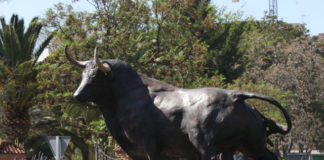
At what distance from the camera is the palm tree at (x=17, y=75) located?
20.2m

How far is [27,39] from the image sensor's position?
2164 cm

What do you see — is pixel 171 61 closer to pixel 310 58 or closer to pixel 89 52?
pixel 89 52

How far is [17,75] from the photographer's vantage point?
20.4m

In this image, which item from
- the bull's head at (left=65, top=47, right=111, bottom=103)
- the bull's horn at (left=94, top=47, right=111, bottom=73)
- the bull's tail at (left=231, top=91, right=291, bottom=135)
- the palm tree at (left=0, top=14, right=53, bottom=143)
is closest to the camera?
the bull's tail at (left=231, top=91, right=291, bottom=135)

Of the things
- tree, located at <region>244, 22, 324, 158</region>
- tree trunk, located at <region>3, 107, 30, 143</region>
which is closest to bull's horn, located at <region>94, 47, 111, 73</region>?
tree trunk, located at <region>3, 107, 30, 143</region>

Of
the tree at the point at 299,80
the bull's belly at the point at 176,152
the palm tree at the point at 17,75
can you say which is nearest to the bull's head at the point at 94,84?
the bull's belly at the point at 176,152

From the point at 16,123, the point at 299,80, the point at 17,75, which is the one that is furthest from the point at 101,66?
the point at 299,80

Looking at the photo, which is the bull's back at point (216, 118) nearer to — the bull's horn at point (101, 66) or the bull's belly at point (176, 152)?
the bull's belly at point (176, 152)

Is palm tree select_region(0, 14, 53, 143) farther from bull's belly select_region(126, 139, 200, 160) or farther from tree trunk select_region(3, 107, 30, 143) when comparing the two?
bull's belly select_region(126, 139, 200, 160)

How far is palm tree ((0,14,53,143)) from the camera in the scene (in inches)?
797

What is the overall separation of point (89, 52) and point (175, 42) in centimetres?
308

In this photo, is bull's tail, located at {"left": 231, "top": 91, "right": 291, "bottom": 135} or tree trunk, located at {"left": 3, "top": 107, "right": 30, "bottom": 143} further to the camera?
tree trunk, located at {"left": 3, "top": 107, "right": 30, "bottom": 143}

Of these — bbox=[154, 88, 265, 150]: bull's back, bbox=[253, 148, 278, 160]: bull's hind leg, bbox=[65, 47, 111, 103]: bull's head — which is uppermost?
bbox=[65, 47, 111, 103]: bull's head

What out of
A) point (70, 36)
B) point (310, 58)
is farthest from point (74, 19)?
point (310, 58)
